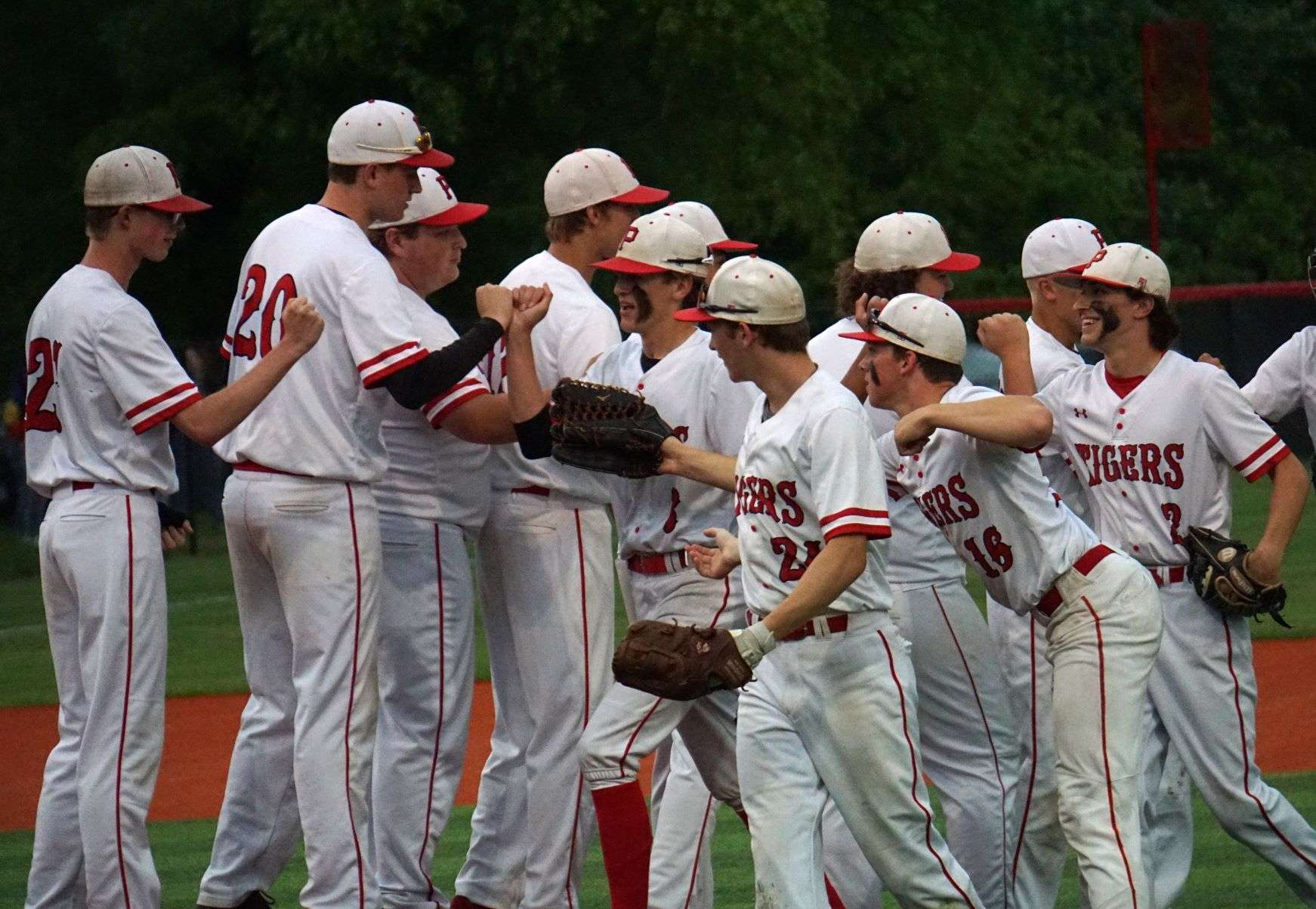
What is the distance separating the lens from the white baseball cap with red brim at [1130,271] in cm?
580

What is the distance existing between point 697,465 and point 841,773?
0.91 metres

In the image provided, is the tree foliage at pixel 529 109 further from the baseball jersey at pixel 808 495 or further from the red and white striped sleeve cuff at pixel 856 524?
the red and white striped sleeve cuff at pixel 856 524

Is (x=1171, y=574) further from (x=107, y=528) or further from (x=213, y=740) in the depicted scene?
(x=213, y=740)

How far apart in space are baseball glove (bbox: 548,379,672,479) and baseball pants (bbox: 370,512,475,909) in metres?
0.81

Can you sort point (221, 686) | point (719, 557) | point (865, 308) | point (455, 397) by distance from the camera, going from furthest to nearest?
1. point (221, 686)
2. point (865, 308)
3. point (455, 397)
4. point (719, 557)

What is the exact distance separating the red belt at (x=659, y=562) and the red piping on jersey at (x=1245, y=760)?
5.01 feet

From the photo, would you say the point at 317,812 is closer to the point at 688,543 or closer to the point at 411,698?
the point at 411,698

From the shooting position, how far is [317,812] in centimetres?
541

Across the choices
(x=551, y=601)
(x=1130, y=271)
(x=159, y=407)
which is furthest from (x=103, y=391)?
(x=1130, y=271)

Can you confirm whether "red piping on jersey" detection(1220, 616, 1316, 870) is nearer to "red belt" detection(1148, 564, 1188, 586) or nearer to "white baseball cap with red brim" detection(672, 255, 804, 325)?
"red belt" detection(1148, 564, 1188, 586)

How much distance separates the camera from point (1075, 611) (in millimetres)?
5305

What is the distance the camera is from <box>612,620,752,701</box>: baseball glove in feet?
15.4

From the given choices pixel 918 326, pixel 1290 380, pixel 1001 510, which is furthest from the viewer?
pixel 1290 380

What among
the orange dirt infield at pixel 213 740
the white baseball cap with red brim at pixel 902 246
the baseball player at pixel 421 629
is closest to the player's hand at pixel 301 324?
the baseball player at pixel 421 629
